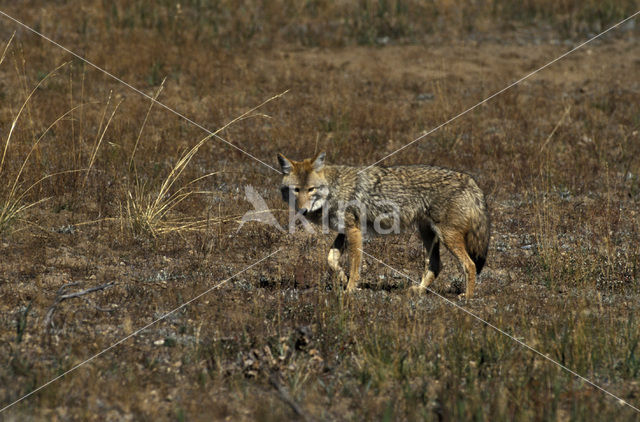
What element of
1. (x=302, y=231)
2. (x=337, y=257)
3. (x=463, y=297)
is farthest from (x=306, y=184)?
(x=463, y=297)

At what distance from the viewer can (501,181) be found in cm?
1271

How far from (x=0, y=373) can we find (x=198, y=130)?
29.6 ft

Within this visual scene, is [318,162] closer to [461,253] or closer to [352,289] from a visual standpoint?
[352,289]

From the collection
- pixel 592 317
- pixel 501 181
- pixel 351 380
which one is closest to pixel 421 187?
pixel 592 317

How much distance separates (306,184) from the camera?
8.52m

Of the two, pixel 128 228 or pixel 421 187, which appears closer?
pixel 421 187

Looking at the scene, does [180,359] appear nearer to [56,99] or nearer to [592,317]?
[592,317]

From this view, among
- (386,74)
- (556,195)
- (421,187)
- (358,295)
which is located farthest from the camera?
(386,74)

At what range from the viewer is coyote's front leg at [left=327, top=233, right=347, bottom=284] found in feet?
27.7

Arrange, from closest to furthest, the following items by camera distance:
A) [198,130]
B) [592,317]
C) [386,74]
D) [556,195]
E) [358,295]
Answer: [592,317] → [358,295] → [556,195] → [198,130] → [386,74]

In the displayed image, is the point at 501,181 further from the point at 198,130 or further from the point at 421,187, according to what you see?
the point at 198,130

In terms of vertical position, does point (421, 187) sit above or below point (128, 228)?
above

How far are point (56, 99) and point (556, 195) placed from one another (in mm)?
9719

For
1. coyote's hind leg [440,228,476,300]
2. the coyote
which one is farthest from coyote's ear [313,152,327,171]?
coyote's hind leg [440,228,476,300]
